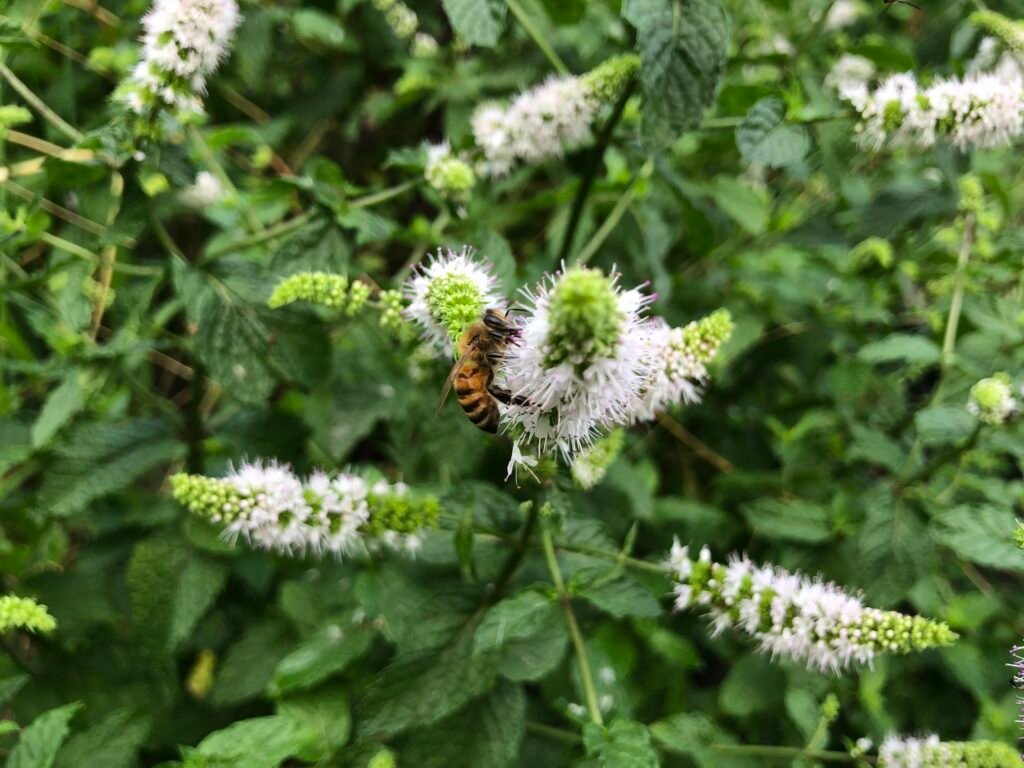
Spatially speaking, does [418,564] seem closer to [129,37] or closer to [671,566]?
[671,566]

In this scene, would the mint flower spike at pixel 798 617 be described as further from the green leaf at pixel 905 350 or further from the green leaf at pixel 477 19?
the green leaf at pixel 477 19

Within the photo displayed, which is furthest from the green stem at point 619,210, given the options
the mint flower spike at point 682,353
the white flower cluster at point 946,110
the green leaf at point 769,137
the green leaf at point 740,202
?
the mint flower spike at point 682,353

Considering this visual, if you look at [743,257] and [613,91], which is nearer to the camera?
[613,91]

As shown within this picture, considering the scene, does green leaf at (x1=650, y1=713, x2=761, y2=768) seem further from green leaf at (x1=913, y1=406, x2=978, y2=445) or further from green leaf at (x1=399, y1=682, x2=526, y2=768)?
green leaf at (x1=913, y1=406, x2=978, y2=445)

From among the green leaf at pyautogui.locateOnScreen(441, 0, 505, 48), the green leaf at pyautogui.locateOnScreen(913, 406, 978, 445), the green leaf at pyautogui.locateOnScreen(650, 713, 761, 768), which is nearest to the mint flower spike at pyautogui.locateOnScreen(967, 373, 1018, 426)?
the green leaf at pyautogui.locateOnScreen(913, 406, 978, 445)

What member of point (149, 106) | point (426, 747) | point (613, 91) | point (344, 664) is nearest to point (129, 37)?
point (149, 106)
